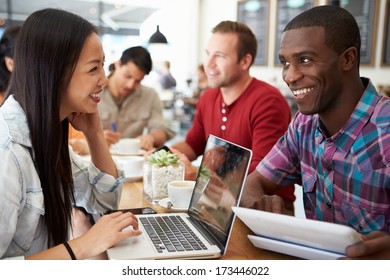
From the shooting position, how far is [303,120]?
39.7 inches

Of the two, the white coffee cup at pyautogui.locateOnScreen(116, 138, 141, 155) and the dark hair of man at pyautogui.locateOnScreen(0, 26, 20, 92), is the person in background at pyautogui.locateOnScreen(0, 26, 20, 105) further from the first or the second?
the white coffee cup at pyautogui.locateOnScreen(116, 138, 141, 155)

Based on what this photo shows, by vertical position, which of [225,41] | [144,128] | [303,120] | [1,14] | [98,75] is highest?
[1,14]

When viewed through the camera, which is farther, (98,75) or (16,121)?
(98,75)

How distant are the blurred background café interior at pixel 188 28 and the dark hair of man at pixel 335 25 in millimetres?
1235

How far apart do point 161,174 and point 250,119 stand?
61cm

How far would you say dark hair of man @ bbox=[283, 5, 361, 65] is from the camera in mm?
831

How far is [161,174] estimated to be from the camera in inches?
42.2

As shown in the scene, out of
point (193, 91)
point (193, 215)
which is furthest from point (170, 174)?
point (193, 91)

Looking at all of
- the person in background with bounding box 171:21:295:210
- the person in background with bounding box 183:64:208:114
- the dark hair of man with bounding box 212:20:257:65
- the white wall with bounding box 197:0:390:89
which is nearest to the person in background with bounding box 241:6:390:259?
the person in background with bounding box 171:21:295:210

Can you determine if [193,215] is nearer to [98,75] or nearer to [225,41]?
[98,75]

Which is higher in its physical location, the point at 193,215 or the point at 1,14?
the point at 1,14

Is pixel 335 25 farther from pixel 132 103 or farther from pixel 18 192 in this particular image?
pixel 132 103

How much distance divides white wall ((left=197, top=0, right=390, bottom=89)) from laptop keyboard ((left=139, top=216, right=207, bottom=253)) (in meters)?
1.26
